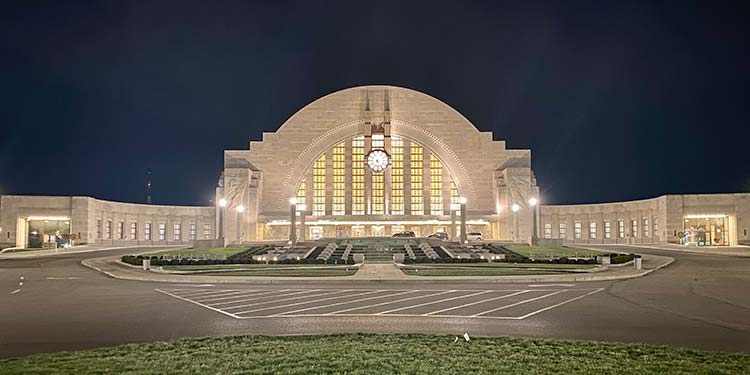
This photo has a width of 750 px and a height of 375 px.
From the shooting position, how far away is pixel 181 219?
77500mm

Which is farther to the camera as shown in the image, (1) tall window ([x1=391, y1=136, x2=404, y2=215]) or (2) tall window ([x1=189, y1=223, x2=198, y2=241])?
(2) tall window ([x1=189, y1=223, x2=198, y2=241])

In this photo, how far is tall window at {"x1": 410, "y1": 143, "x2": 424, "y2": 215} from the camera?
72.7 meters

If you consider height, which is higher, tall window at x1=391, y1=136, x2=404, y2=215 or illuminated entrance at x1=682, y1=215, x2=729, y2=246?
tall window at x1=391, y1=136, x2=404, y2=215

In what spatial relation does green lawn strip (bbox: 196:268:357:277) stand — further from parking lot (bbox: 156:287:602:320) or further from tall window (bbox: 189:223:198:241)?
tall window (bbox: 189:223:198:241)

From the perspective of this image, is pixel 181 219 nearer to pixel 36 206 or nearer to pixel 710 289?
pixel 36 206

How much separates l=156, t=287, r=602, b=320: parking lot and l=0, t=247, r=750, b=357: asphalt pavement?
0.03 meters

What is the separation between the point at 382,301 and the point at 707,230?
195 ft

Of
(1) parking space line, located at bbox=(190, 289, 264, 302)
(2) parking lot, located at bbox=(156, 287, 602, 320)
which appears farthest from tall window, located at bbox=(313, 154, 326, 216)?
(1) parking space line, located at bbox=(190, 289, 264, 302)

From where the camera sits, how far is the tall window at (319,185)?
7338 cm

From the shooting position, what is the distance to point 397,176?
7319 cm

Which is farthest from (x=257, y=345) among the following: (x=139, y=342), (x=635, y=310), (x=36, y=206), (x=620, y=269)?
(x=36, y=206)

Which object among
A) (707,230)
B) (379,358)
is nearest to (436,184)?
(707,230)

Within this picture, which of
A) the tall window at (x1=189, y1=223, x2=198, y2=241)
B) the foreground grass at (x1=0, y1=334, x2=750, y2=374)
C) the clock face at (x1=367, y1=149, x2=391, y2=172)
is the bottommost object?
the foreground grass at (x1=0, y1=334, x2=750, y2=374)

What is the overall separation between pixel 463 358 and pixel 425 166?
6467 cm
